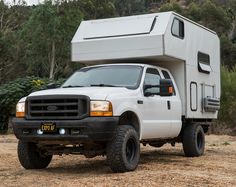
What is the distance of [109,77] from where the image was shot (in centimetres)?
994

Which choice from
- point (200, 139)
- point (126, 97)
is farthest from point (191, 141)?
point (126, 97)

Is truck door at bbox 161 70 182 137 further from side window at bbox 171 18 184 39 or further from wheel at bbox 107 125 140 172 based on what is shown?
wheel at bbox 107 125 140 172

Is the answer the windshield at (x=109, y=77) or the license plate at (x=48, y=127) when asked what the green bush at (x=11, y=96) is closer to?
the windshield at (x=109, y=77)

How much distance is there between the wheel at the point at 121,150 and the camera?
854 centimetres

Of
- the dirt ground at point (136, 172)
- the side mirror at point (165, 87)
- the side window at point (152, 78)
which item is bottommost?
the dirt ground at point (136, 172)

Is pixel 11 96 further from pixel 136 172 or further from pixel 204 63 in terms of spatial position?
pixel 136 172

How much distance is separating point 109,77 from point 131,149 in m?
1.54

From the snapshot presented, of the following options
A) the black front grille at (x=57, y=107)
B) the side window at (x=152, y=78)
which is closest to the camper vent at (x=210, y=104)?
the side window at (x=152, y=78)

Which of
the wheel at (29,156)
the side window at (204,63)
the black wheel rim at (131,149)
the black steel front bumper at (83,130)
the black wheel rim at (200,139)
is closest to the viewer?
the black steel front bumper at (83,130)

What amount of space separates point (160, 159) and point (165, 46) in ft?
8.23

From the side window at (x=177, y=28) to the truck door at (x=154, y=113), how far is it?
1041 mm

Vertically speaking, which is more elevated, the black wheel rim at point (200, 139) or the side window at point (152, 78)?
the side window at point (152, 78)

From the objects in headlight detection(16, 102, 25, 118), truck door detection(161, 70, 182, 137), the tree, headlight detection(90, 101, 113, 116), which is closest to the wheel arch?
headlight detection(90, 101, 113, 116)

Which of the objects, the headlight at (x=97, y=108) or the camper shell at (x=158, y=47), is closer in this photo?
the headlight at (x=97, y=108)
